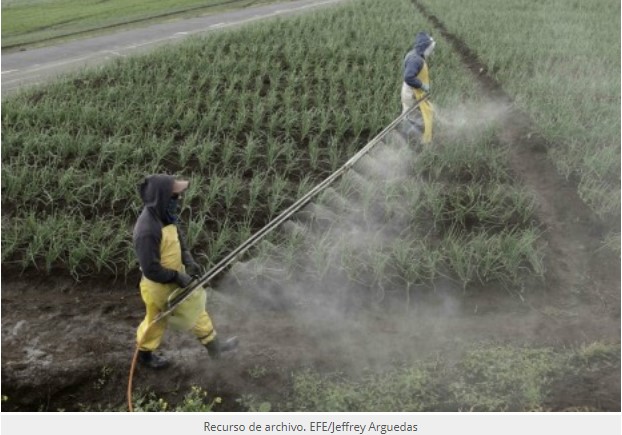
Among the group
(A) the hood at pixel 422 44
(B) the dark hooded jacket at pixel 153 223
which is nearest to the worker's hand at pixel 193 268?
(B) the dark hooded jacket at pixel 153 223

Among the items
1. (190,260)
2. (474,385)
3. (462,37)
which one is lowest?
(462,37)

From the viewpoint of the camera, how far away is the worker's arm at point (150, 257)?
10.8ft

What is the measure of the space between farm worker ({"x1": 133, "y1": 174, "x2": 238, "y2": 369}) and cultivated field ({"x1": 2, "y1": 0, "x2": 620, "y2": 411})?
194mm

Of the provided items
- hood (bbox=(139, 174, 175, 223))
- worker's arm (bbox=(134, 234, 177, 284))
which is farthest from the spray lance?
hood (bbox=(139, 174, 175, 223))

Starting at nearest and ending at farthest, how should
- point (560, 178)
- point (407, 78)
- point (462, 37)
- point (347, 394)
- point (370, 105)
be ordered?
point (347, 394) → point (560, 178) → point (407, 78) → point (370, 105) → point (462, 37)

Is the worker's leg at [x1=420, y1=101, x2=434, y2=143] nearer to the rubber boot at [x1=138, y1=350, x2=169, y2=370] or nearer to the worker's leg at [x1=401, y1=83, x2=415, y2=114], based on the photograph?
the worker's leg at [x1=401, y1=83, x2=415, y2=114]

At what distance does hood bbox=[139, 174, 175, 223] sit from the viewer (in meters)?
3.24

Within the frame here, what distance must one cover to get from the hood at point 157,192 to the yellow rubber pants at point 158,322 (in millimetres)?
508

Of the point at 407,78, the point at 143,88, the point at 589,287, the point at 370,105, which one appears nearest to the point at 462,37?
the point at 370,105

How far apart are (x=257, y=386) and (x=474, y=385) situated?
131 centimetres

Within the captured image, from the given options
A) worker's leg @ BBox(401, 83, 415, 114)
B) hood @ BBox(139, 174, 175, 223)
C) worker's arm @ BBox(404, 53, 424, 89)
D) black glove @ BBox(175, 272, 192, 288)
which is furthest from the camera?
worker's leg @ BBox(401, 83, 415, 114)

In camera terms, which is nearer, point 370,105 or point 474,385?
point 474,385

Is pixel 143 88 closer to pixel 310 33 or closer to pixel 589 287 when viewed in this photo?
pixel 310 33

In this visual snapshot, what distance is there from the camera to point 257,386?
3.60 meters
